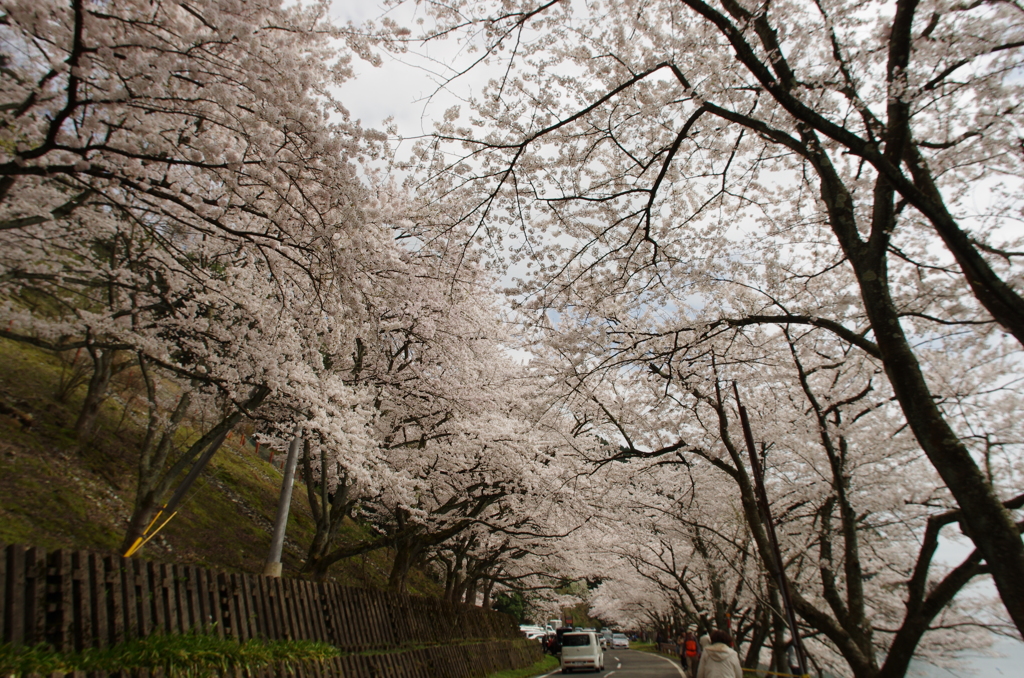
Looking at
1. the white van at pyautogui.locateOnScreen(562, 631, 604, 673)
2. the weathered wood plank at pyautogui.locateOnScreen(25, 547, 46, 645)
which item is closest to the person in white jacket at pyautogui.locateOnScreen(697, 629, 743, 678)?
the weathered wood plank at pyautogui.locateOnScreen(25, 547, 46, 645)

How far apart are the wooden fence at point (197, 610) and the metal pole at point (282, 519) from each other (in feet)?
3.15

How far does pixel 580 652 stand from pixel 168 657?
67.1 feet

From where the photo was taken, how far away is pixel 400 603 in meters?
11.7

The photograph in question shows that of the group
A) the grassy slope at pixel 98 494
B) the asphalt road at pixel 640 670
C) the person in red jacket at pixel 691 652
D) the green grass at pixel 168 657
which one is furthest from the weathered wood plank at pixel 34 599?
the asphalt road at pixel 640 670

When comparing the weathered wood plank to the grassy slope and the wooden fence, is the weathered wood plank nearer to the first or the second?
the wooden fence

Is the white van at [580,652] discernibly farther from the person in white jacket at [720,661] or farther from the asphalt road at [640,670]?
the person in white jacket at [720,661]

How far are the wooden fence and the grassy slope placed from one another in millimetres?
3051

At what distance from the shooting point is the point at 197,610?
19.4 ft

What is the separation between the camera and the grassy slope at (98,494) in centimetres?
A: 1032

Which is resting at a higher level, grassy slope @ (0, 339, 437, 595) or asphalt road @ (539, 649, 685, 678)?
grassy slope @ (0, 339, 437, 595)

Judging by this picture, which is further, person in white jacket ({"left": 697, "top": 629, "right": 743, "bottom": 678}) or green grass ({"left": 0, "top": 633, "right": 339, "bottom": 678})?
person in white jacket ({"left": 697, "top": 629, "right": 743, "bottom": 678})

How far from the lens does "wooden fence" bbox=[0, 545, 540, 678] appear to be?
436 centimetres

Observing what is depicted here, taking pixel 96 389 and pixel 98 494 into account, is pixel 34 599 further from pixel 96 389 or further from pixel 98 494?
pixel 96 389

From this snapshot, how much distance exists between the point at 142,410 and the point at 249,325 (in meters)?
11.3
